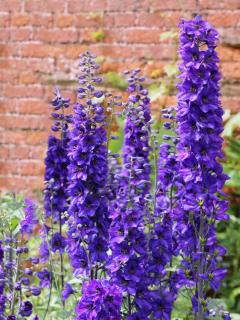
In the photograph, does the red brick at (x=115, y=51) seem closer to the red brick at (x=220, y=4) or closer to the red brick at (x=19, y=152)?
the red brick at (x=220, y=4)

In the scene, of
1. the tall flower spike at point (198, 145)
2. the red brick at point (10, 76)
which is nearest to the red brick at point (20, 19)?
the red brick at point (10, 76)

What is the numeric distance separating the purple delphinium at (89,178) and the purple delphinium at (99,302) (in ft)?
1.12

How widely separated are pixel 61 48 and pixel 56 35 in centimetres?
9

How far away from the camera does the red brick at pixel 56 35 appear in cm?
493

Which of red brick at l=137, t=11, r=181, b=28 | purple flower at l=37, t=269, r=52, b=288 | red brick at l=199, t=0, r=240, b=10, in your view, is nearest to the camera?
purple flower at l=37, t=269, r=52, b=288

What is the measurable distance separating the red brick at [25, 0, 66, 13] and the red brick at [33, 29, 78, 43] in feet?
0.42

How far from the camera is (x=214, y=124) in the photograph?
2.35 meters

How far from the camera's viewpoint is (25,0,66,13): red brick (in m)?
4.93

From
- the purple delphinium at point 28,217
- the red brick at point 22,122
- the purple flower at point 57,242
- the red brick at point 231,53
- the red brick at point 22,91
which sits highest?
the red brick at point 231,53

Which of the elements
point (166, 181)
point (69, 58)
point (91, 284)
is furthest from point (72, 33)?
point (91, 284)

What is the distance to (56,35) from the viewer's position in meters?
4.97

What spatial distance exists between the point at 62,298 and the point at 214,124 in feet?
2.67

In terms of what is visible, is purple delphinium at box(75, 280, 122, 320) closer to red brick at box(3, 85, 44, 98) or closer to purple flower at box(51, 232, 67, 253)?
purple flower at box(51, 232, 67, 253)

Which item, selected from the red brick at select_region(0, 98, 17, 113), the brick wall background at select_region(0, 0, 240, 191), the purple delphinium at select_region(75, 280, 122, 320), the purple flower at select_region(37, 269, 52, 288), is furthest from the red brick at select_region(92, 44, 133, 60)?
the purple delphinium at select_region(75, 280, 122, 320)
